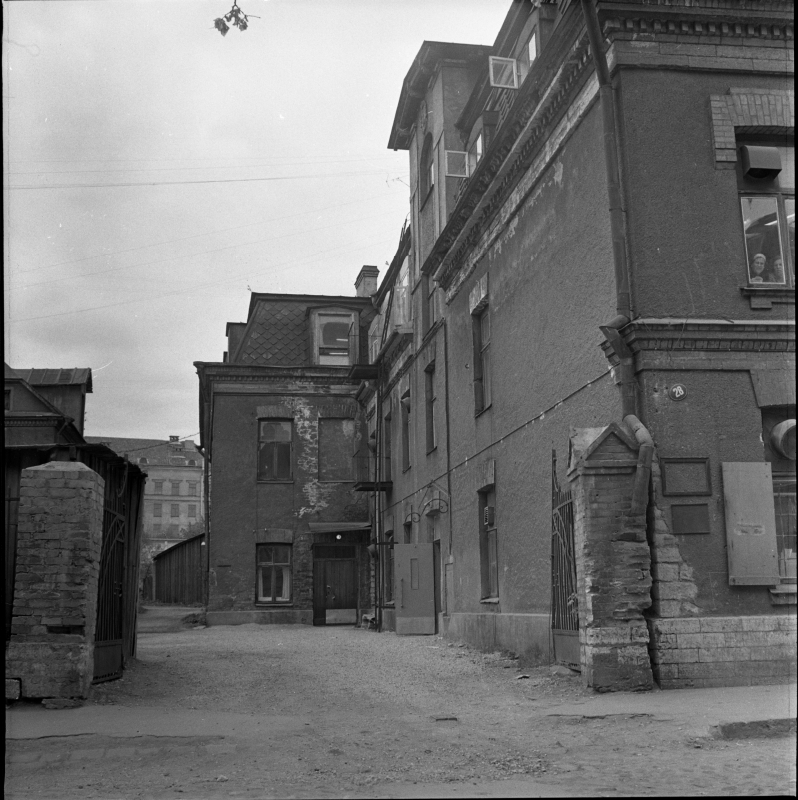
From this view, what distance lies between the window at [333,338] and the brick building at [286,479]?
33mm

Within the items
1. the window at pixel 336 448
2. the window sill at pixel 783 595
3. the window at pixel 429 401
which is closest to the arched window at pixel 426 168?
the window at pixel 429 401

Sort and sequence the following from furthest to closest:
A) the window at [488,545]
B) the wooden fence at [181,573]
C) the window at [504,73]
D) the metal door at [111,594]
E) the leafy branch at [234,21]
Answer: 1. the wooden fence at [181,573]
2. the window at [488,545]
3. the window at [504,73]
4. the metal door at [111,594]
5. the leafy branch at [234,21]

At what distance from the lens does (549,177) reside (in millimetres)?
12266

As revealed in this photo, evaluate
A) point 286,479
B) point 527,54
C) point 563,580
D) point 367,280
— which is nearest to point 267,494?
point 286,479

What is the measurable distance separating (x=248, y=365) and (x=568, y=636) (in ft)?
58.6

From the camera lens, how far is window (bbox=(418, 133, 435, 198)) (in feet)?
64.2

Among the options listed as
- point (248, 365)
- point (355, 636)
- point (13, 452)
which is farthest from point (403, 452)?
point (13, 452)

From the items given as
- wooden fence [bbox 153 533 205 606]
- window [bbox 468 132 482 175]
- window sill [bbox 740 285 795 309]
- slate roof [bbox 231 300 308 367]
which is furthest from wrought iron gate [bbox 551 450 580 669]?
wooden fence [bbox 153 533 205 606]

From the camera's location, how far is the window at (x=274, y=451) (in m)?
27.0

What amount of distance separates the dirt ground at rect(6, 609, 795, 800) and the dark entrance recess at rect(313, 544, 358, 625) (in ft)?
48.9

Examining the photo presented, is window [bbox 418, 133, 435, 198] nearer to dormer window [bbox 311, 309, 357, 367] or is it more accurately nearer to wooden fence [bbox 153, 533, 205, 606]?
dormer window [bbox 311, 309, 357, 367]

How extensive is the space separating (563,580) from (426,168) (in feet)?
38.4

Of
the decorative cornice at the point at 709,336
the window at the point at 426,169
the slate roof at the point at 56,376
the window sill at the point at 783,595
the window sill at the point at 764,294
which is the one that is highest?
the window at the point at 426,169

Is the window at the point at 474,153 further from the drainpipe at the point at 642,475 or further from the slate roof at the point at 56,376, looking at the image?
the slate roof at the point at 56,376
